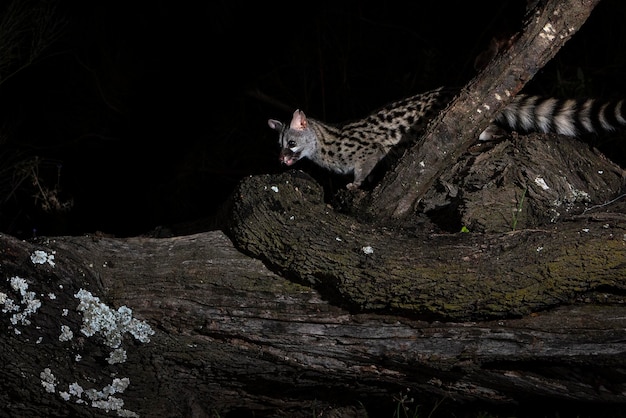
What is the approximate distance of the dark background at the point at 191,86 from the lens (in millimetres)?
5402

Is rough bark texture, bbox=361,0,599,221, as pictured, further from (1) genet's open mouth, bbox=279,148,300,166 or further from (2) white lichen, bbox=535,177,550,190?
(1) genet's open mouth, bbox=279,148,300,166

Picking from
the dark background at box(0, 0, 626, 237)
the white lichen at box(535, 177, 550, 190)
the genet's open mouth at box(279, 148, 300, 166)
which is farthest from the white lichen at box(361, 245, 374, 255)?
the dark background at box(0, 0, 626, 237)

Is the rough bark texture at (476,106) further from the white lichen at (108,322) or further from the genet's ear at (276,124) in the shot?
the genet's ear at (276,124)

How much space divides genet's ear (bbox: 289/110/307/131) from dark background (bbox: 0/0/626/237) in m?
0.73

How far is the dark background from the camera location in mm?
5402

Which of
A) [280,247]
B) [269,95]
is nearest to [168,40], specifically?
[269,95]

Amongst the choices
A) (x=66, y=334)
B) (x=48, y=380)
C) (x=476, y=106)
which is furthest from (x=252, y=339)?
(x=476, y=106)

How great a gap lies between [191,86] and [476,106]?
8.87ft

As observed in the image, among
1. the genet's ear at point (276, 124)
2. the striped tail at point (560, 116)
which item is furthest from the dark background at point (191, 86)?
the striped tail at point (560, 116)

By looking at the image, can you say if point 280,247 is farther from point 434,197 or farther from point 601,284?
point 601,284

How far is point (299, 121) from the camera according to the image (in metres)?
4.66

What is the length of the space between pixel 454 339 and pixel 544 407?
25.9 inches

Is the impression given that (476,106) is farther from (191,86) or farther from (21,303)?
(191,86)

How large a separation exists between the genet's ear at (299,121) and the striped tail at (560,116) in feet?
3.67
